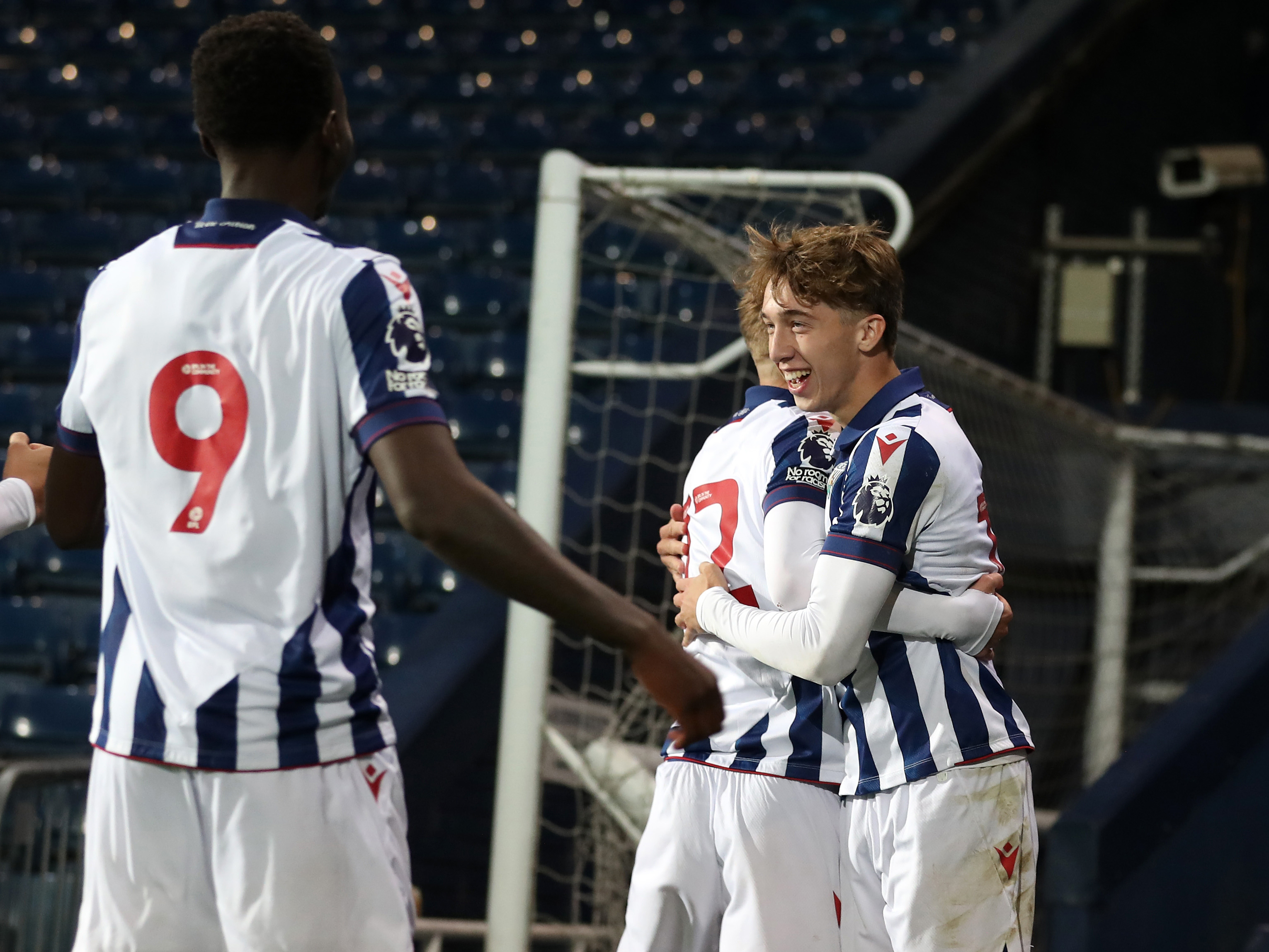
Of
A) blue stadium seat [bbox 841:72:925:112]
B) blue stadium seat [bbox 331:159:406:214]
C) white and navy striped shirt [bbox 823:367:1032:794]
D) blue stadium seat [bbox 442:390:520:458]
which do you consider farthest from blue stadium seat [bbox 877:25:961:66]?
white and navy striped shirt [bbox 823:367:1032:794]

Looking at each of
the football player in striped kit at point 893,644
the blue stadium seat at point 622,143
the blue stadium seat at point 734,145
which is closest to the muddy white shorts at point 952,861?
the football player in striped kit at point 893,644

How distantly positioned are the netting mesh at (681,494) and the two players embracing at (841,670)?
1.01 metres

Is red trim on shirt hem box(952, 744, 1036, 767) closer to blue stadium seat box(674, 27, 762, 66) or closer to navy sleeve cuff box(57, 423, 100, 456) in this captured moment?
navy sleeve cuff box(57, 423, 100, 456)

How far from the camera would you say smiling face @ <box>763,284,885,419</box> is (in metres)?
2.42

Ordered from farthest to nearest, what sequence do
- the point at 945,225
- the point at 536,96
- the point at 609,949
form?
the point at 536,96
the point at 945,225
the point at 609,949

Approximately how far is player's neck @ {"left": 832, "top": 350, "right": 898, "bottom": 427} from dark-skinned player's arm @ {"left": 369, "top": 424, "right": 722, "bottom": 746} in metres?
0.93

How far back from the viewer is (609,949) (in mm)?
3852

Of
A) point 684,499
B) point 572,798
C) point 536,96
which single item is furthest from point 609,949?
point 536,96

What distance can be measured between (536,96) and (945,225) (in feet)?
8.72

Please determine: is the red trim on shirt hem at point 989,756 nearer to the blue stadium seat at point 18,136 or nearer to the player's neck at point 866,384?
the player's neck at point 866,384

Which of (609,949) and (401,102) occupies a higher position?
(401,102)

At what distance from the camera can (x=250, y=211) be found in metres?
1.76

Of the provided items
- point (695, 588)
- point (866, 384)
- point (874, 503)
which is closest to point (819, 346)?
point (866, 384)

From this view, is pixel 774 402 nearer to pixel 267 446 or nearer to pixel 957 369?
pixel 267 446
